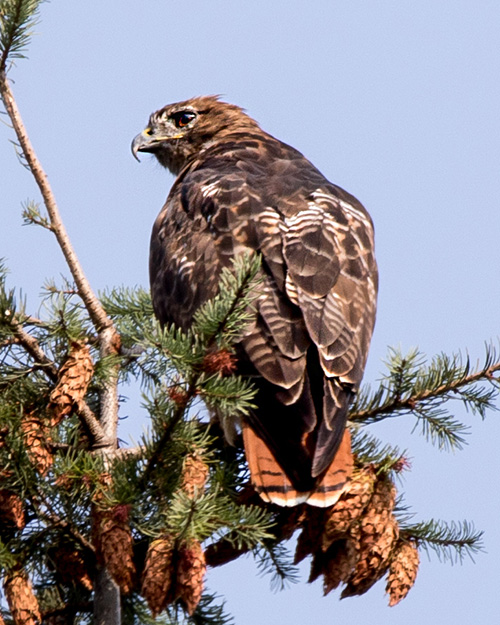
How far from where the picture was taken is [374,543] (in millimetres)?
3508

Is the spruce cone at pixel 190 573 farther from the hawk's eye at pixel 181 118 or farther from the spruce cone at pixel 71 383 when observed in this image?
the hawk's eye at pixel 181 118

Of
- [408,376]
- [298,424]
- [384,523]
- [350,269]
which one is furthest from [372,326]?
[384,523]

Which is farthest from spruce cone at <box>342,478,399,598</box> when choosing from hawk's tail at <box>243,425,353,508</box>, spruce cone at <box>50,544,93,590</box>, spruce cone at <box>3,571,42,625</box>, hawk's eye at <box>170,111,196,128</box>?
hawk's eye at <box>170,111,196,128</box>

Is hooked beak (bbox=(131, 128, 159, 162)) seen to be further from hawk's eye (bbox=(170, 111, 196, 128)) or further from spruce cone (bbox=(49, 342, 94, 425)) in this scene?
spruce cone (bbox=(49, 342, 94, 425))

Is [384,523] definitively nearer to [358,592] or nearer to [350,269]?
Answer: [358,592]

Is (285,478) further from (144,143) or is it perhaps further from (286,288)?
(144,143)

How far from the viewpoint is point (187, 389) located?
3.22 metres

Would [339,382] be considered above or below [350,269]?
below

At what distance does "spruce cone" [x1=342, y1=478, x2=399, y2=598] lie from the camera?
350cm

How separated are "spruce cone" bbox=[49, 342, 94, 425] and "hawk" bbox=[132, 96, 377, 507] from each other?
653mm

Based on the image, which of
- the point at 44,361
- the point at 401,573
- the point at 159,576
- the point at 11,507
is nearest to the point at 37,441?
the point at 11,507

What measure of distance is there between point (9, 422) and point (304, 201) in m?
1.97

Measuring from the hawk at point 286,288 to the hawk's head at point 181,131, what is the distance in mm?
974

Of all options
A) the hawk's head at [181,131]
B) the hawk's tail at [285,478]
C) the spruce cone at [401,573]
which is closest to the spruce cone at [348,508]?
the hawk's tail at [285,478]
